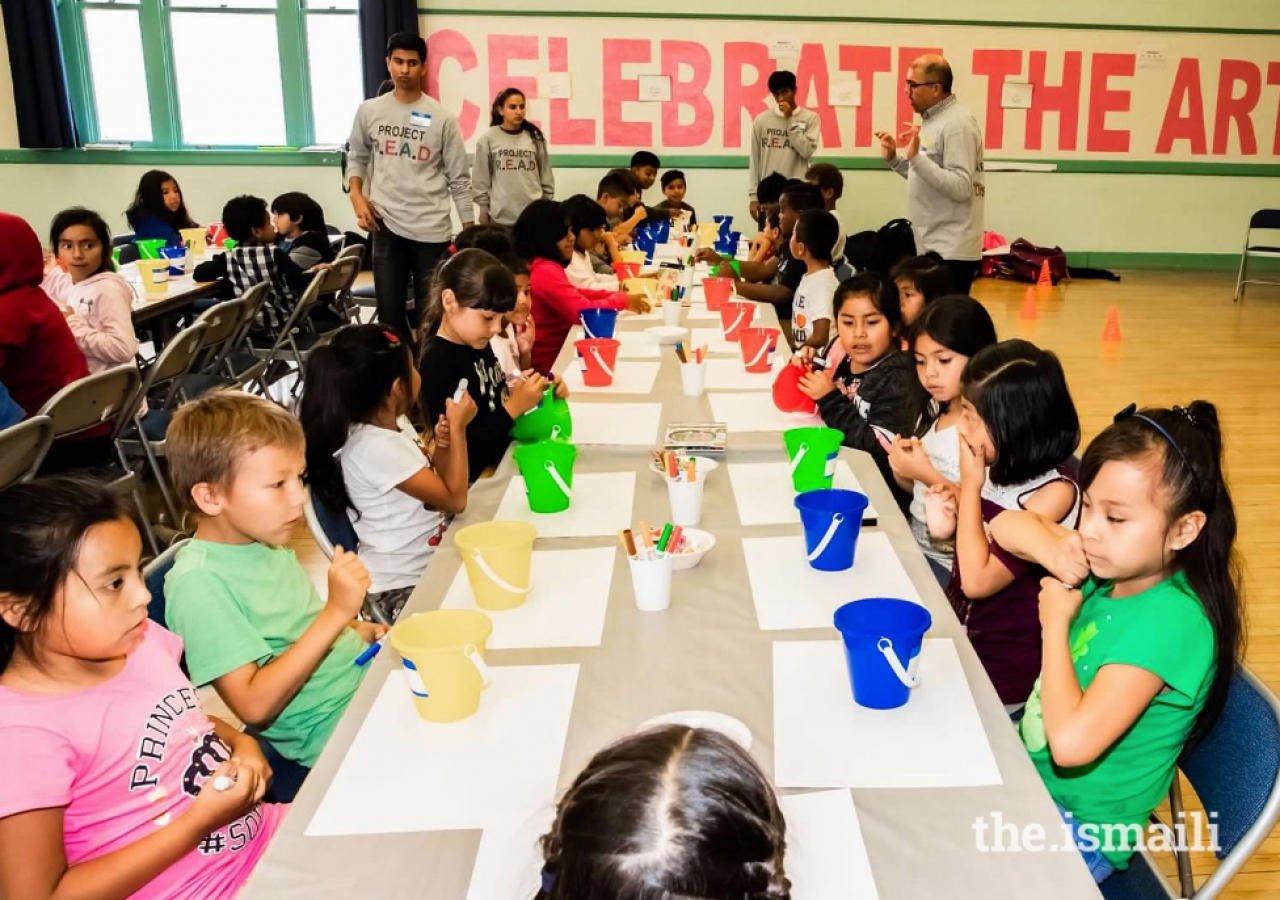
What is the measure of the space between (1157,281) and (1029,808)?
30.0 feet

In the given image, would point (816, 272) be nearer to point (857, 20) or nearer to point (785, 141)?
point (785, 141)

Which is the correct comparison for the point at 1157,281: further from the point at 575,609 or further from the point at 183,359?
the point at 575,609

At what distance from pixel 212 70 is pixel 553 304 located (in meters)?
6.04

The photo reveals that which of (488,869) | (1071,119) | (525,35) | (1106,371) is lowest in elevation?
(1106,371)

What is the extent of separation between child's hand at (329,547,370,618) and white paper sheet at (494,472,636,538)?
39 cm

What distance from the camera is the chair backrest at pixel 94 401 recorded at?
2767mm

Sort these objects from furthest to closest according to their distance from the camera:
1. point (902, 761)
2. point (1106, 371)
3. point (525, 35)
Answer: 1. point (525, 35)
2. point (1106, 371)
3. point (902, 761)

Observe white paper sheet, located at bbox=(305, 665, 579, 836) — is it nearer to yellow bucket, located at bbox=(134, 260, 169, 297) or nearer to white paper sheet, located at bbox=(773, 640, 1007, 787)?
white paper sheet, located at bbox=(773, 640, 1007, 787)

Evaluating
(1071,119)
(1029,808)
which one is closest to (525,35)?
(1071,119)

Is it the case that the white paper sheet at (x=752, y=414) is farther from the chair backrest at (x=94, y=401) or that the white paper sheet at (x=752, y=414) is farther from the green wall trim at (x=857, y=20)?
the green wall trim at (x=857, y=20)

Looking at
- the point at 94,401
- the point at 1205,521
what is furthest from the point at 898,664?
the point at 94,401

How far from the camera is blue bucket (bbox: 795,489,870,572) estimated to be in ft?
4.98

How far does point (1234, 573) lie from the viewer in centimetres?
139

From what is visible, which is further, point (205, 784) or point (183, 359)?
point (183, 359)
